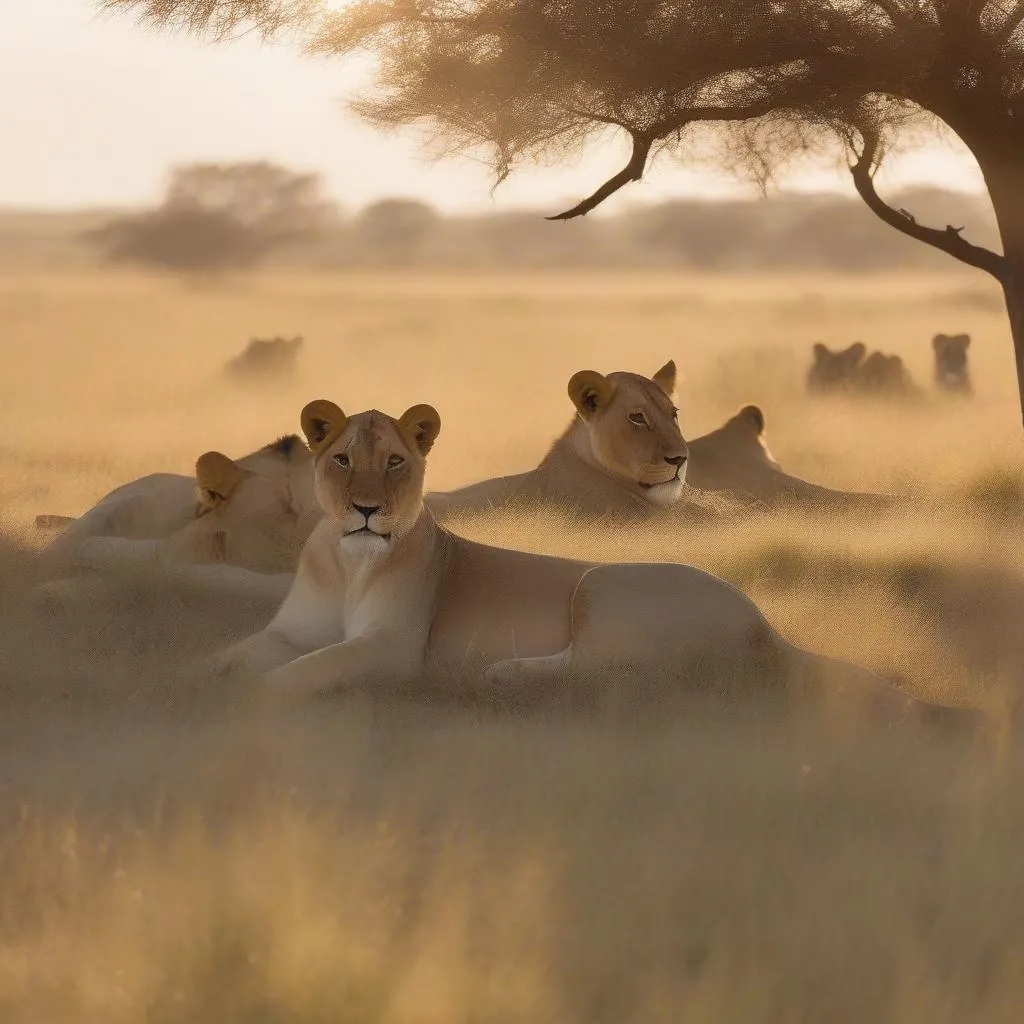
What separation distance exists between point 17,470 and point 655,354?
73.6 ft

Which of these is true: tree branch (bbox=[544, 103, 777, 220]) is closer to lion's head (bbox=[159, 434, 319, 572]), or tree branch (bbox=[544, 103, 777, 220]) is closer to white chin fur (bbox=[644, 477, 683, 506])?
white chin fur (bbox=[644, 477, 683, 506])

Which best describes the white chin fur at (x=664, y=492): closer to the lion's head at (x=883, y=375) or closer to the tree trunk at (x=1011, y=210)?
the tree trunk at (x=1011, y=210)

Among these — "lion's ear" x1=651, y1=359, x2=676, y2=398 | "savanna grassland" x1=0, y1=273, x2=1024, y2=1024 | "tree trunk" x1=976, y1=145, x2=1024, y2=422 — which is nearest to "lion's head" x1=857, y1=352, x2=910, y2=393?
"tree trunk" x1=976, y1=145, x2=1024, y2=422

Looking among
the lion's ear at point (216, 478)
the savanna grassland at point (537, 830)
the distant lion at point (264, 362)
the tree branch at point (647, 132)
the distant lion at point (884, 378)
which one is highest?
the tree branch at point (647, 132)

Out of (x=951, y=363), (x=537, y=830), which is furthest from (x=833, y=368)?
(x=537, y=830)

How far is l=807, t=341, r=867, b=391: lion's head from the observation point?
22547 millimetres

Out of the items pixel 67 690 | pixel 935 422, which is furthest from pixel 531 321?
pixel 67 690

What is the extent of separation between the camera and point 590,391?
31.3 ft

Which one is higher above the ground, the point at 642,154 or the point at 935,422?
the point at 642,154

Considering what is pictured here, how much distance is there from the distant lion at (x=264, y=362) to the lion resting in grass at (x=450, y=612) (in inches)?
786

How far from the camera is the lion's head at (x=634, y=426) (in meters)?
9.43

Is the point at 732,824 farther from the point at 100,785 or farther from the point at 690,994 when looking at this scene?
the point at 100,785

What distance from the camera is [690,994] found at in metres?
3.58

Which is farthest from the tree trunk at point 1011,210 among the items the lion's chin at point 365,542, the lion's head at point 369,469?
the lion's chin at point 365,542
